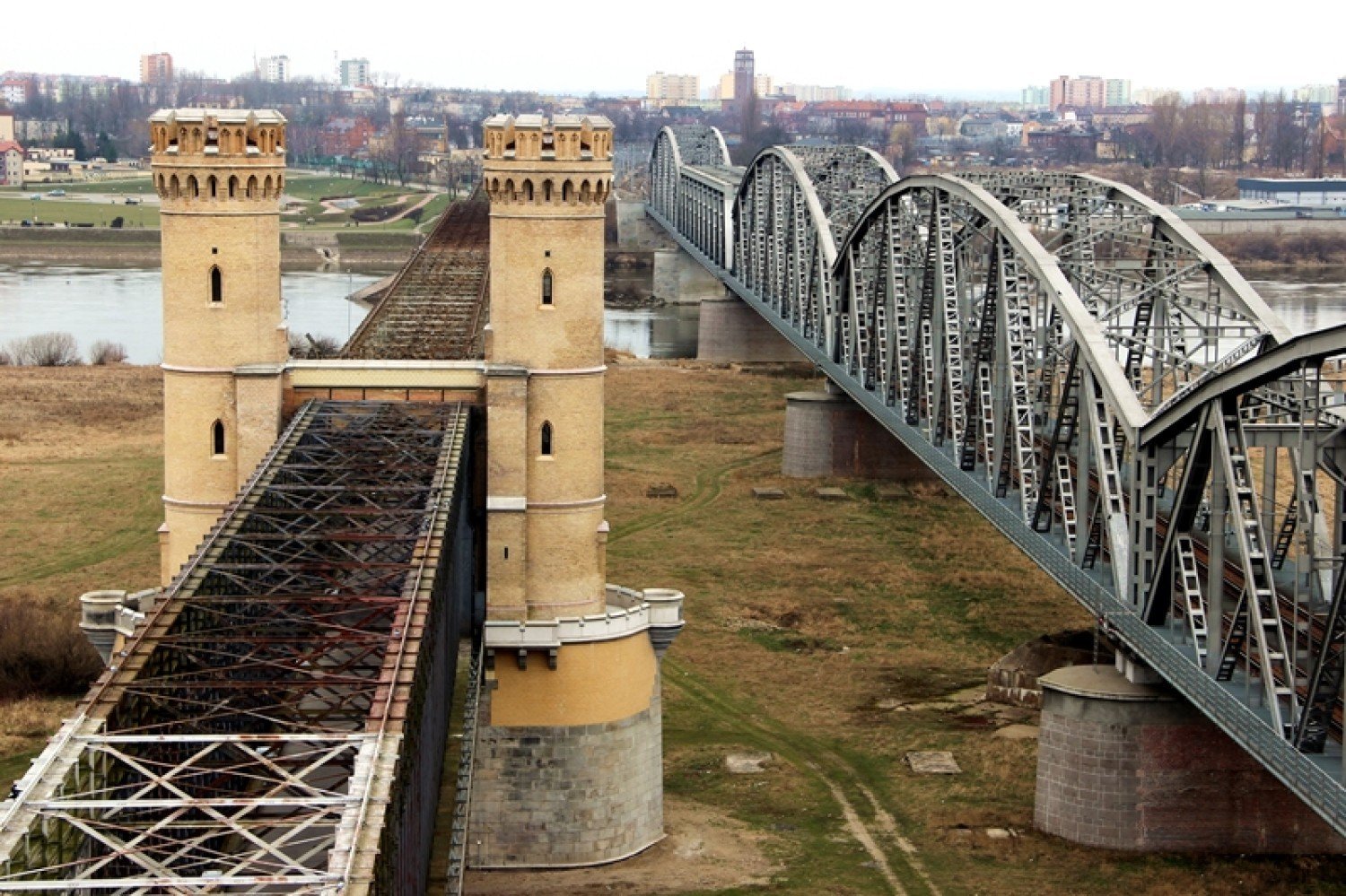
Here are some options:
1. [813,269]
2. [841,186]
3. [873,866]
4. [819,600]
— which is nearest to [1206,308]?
[819,600]

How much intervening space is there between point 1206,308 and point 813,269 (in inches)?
1972

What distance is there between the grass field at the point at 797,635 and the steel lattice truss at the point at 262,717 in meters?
8.92

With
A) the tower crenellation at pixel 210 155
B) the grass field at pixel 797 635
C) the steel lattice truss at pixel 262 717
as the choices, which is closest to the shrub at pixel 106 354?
the grass field at pixel 797 635

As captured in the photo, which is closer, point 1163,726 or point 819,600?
point 1163,726

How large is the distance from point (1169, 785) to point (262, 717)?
2210 centimetres

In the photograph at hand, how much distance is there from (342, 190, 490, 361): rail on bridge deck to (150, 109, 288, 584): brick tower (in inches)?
573

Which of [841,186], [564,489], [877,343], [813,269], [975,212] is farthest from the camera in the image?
[841,186]

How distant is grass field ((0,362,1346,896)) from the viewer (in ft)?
146

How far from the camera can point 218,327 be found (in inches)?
1932

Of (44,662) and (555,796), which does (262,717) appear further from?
(44,662)

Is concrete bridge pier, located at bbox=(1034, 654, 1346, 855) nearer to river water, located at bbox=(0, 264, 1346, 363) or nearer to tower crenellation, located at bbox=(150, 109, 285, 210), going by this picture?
tower crenellation, located at bbox=(150, 109, 285, 210)

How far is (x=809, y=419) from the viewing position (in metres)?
91.4

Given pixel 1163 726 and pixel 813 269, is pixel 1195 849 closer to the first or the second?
pixel 1163 726

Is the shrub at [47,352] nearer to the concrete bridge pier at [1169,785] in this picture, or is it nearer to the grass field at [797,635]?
the grass field at [797,635]
